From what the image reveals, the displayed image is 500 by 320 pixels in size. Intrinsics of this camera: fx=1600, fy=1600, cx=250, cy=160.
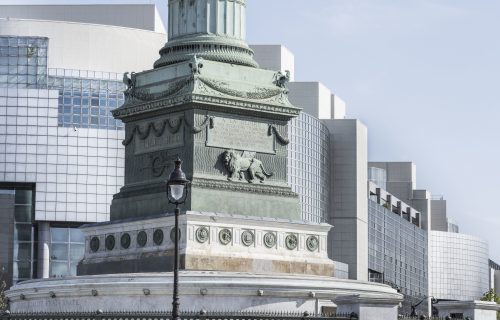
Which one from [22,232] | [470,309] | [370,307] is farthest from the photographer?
[22,232]

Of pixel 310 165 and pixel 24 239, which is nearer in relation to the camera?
pixel 24 239

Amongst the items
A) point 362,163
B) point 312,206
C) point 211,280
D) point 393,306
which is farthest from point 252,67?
point 362,163

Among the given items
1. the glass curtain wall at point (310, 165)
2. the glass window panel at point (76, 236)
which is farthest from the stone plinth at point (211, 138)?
the glass curtain wall at point (310, 165)

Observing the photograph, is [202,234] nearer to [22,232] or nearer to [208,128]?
[208,128]

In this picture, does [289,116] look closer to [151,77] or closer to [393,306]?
[151,77]

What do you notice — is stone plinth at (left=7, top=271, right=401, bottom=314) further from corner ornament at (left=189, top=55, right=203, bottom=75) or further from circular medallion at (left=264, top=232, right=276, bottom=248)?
corner ornament at (left=189, top=55, right=203, bottom=75)

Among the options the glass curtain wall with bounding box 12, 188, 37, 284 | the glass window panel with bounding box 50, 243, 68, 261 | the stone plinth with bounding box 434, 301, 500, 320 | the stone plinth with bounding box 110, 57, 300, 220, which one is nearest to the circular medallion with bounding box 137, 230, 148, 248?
the stone plinth with bounding box 110, 57, 300, 220

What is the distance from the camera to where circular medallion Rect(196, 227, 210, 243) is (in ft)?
183

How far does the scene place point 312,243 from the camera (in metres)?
58.9

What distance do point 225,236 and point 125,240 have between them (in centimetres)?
412

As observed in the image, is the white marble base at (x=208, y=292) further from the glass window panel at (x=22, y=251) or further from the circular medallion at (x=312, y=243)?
the glass window panel at (x=22, y=251)

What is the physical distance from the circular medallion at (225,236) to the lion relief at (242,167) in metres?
2.54

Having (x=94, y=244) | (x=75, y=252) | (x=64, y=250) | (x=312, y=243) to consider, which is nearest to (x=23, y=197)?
(x=64, y=250)

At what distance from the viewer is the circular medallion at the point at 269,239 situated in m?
57.4
